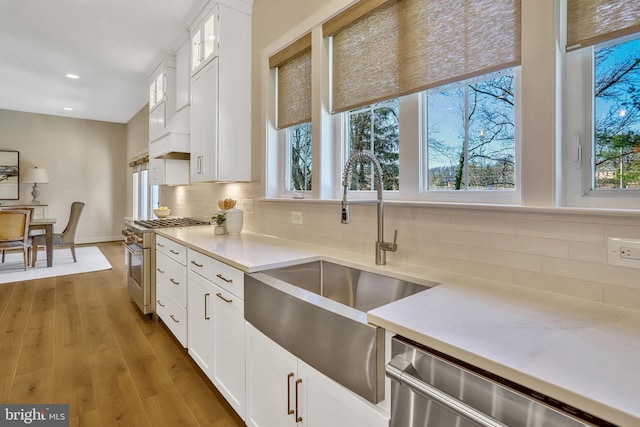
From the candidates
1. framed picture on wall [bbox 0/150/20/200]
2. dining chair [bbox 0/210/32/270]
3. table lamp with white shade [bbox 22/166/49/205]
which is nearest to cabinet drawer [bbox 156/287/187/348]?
dining chair [bbox 0/210/32/270]

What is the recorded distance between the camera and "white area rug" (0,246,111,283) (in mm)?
4681

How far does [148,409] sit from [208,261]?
2.97 ft

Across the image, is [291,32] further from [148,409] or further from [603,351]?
[148,409]

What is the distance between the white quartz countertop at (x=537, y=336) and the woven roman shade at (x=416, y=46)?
88 centimetres

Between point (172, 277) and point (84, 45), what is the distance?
325 centimetres

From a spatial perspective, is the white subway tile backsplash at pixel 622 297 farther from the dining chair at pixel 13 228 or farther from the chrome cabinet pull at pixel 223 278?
the dining chair at pixel 13 228

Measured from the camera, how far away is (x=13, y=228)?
4766mm

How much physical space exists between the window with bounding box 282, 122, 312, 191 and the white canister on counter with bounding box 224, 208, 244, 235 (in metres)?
0.48

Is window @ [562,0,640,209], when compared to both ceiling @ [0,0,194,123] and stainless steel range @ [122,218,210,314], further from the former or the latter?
ceiling @ [0,0,194,123]

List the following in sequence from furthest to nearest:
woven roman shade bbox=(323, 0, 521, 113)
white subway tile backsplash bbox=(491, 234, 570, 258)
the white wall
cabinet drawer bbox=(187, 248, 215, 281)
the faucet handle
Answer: the white wall
cabinet drawer bbox=(187, 248, 215, 281)
the faucet handle
woven roman shade bbox=(323, 0, 521, 113)
white subway tile backsplash bbox=(491, 234, 570, 258)

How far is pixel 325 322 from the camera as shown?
3.47ft

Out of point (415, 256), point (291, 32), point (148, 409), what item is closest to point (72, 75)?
point (291, 32)

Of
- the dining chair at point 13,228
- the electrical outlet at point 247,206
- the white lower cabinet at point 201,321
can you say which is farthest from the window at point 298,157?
the dining chair at point 13,228

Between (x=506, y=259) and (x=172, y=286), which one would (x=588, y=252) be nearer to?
(x=506, y=259)
